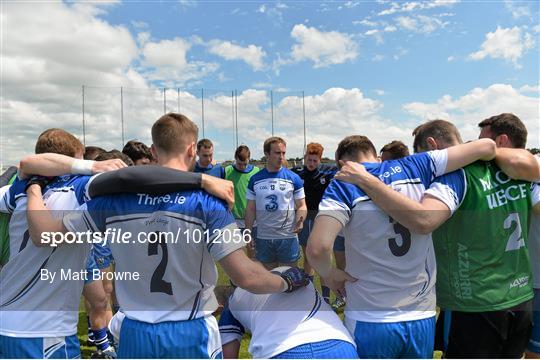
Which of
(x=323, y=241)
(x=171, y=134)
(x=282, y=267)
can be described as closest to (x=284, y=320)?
(x=282, y=267)

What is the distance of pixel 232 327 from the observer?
2.15 m

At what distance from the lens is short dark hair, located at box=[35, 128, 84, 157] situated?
2426 mm

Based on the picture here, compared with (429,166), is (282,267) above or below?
below

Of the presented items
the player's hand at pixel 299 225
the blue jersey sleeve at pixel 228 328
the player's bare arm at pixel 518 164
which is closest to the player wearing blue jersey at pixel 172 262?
the blue jersey sleeve at pixel 228 328

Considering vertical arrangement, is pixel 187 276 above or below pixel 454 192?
below

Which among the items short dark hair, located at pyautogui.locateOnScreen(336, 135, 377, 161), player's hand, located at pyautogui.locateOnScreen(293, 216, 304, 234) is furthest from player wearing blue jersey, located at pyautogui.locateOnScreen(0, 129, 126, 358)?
player's hand, located at pyautogui.locateOnScreen(293, 216, 304, 234)

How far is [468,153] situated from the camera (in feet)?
7.13

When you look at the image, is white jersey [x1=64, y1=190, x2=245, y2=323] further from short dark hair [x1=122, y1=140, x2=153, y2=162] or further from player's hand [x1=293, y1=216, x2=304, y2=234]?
player's hand [x1=293, y1=216, x2=304, y2=234]

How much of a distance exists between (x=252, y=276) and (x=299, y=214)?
12.5ft

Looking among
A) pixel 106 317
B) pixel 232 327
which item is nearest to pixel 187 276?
pixel 232 327

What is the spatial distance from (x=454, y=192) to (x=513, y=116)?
87cm

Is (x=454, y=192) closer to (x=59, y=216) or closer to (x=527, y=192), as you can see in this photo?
(x=527, y=192)

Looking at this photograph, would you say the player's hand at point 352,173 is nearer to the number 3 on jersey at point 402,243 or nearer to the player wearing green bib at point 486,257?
the player wearing green bib at point 486,257

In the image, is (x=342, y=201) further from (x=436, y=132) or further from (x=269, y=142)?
(x=269, y=142)
